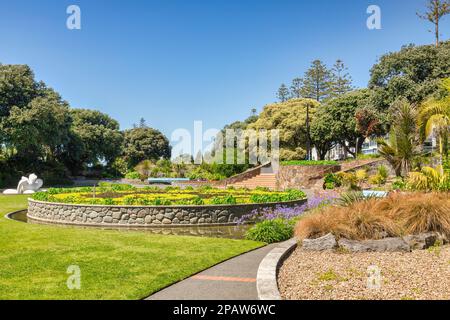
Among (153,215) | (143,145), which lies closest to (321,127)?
(153,215)

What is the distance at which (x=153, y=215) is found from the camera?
13.4m

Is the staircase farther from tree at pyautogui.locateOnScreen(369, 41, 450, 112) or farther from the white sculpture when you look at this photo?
the white sculpture

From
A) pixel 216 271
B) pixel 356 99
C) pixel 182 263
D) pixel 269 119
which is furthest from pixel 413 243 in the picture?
pixel 269 119

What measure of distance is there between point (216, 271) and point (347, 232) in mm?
3134

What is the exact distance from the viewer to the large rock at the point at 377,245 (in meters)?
8.20

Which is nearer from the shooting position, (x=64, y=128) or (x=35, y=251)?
(x=35, y=251)

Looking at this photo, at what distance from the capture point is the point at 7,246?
9.52m

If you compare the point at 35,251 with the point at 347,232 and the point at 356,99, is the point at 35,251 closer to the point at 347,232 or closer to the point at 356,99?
the point at 347,232

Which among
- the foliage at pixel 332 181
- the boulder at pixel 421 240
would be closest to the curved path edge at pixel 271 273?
the boulder at pixel 421 240

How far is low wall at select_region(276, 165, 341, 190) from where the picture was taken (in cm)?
2958

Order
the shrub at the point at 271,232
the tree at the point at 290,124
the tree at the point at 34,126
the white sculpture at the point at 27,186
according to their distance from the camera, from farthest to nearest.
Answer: the tree at the point at 290,124
the tree at the point at 34,126
the white sculpture at the point at 27,186
the shrub at the point at 271,232

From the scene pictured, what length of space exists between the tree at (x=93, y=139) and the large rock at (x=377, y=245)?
152 feet

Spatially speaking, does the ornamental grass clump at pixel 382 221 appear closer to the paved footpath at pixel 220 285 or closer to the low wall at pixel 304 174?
the paved footpath at pixel 220 285

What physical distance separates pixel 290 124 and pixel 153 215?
1202 inches
